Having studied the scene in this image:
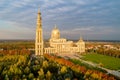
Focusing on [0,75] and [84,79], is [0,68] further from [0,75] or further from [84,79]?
[84,79]

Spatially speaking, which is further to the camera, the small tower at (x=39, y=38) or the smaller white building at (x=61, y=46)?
the smaller white building at (x=61, y=46)

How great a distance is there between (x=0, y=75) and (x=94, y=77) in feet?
25.6

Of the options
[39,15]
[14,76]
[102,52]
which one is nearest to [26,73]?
[14,76]

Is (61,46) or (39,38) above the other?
(39,38)

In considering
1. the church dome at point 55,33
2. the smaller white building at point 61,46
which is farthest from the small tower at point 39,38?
the church dome at point 55,33

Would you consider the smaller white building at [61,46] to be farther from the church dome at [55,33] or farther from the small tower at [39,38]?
the small tower at [39,38]

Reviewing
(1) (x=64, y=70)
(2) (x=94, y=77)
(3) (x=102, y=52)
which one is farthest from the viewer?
(3) (x=102, y=52)

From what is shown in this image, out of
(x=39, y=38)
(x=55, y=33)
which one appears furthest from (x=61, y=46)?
(x=39, y=38)

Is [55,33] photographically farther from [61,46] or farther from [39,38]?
[39,38]

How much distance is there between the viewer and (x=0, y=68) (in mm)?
25156

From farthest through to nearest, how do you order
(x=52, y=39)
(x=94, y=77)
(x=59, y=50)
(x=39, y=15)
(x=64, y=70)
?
(x=52, y=39) → (x=59, y=50) → (x=39, y=15) → (x=64, y=70) → (x=94, y=77)

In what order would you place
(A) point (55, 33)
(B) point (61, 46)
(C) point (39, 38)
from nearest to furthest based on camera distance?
(C) point (39, 38), (B) point (61, 46), (A) point (55, 33)

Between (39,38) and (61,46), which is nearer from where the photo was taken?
(39,38)

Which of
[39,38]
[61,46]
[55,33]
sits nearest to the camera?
[39,38]
